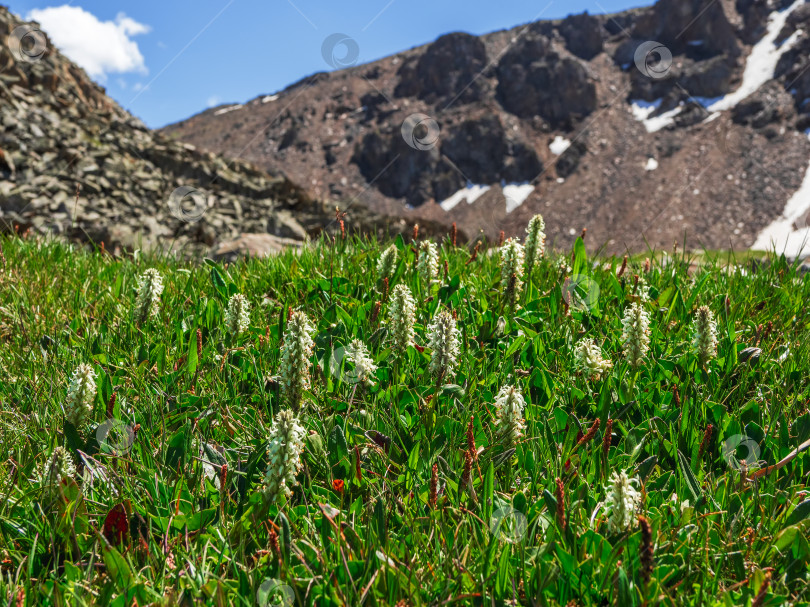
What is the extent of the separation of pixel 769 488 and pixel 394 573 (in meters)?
1.47

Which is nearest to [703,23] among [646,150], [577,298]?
[646,150]

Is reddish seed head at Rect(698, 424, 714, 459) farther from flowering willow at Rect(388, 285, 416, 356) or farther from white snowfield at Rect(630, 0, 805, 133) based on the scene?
white snowfield at Rect(630, 0, 805, 133)

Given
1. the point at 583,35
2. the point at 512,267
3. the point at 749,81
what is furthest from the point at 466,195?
the point at 512,267

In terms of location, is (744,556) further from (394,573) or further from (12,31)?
(12,31)

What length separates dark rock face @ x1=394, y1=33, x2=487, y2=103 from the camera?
5030 inches

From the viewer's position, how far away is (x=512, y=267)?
3.70m

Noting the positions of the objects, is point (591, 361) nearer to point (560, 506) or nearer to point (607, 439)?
point (607, 439)

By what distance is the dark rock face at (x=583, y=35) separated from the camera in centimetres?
12875

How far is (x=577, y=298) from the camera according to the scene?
13.0 ft

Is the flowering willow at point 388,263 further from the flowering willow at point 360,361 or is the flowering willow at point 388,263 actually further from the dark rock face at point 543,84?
the dark rock face at point 543,84

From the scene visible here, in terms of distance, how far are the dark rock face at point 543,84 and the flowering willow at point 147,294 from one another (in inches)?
4813

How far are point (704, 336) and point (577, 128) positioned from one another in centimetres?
11965

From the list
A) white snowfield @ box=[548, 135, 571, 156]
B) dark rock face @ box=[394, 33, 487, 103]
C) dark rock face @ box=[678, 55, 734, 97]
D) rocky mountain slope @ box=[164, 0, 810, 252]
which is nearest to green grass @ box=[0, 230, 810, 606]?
rocky mountain slope @ box=[164, 0, 810, 252]

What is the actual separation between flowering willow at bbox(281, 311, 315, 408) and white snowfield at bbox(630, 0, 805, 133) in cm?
11323
